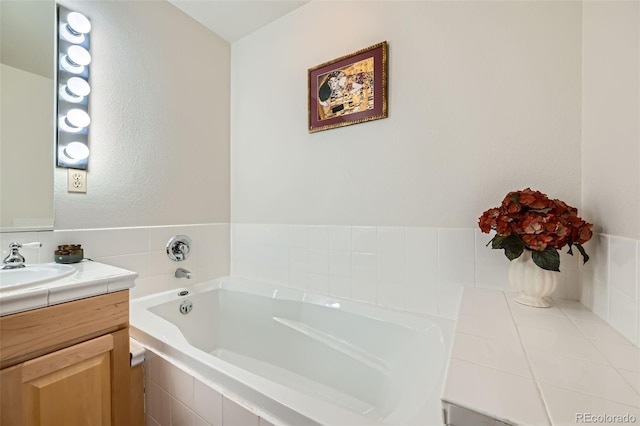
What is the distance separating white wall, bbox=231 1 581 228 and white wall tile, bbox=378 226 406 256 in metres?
0.04

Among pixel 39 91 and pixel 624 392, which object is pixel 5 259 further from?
pixel 624 392

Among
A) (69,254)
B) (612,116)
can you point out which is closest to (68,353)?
(69,254)

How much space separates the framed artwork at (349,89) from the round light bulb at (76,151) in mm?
1158

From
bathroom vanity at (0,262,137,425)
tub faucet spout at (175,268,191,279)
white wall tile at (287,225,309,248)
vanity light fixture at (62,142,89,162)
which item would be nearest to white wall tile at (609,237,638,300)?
white wall tile at (287,225,309,248)

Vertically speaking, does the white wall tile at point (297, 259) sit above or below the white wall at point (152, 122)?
below

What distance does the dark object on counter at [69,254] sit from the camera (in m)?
1.14

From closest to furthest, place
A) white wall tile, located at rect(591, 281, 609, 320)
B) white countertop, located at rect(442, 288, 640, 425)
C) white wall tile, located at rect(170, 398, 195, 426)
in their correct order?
white countertop, located at rect(442, 288, 640, 425), white wall tile, located at rect(591, 281, 609, 320), white wall tile, located at rect(170, 398, 195, 426)

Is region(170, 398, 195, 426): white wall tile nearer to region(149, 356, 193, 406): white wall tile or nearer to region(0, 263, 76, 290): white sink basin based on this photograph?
region(149, 356, 193, 406): white wall tile

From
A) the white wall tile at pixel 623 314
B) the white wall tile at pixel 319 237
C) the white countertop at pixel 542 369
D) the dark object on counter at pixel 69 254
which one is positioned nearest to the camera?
the white countertop at pixel 542 369

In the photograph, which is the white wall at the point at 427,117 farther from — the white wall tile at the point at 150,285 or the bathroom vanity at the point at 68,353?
the bathroom vanity at the point at 68,353

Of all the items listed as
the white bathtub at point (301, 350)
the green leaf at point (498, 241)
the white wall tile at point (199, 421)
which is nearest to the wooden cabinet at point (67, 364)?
the white bathtub at point (301, 350)

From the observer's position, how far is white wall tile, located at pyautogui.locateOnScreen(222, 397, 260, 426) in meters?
0.73

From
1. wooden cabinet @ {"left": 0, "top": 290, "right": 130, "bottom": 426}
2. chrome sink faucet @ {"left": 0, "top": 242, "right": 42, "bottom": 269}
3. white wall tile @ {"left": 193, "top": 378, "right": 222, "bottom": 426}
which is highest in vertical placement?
chrome sink faucet @ {"left": 0, "top": 242, "right": 42, "bottom": 269}

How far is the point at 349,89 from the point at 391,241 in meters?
0.87
